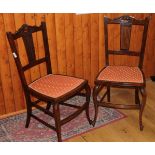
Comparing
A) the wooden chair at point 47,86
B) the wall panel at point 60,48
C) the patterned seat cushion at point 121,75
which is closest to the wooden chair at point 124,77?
the patterned seat cushion at point 121,75

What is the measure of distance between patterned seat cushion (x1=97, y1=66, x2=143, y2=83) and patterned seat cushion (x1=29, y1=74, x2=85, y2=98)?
252mm

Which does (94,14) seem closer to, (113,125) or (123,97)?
(123,97)

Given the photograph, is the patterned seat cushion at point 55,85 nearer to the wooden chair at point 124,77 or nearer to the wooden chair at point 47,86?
the wooden chair at point 47,86

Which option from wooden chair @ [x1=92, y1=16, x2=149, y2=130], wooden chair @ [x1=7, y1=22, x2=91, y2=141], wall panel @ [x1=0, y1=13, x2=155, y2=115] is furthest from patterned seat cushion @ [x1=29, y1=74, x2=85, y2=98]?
wall panel @ [x1=0, y1=13, x2=155, y2=115]

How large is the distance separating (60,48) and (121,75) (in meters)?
0.79

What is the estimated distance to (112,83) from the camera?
7.55 ft

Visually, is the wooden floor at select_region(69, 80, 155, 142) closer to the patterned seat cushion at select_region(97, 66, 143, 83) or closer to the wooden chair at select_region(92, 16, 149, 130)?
the wooden chair at select_region(92, 16, 149, 130)

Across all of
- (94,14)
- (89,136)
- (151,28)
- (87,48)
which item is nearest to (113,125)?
(89,136)

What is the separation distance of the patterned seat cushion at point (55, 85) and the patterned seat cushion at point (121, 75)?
0.25m

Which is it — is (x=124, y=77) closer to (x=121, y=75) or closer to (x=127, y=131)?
(x=121, y=75)

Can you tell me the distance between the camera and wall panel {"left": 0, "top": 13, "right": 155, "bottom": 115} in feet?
8.29

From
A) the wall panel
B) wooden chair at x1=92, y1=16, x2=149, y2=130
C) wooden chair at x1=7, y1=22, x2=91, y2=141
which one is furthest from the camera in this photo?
the wall panel

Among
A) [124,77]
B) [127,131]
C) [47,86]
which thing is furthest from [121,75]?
[47,86]
